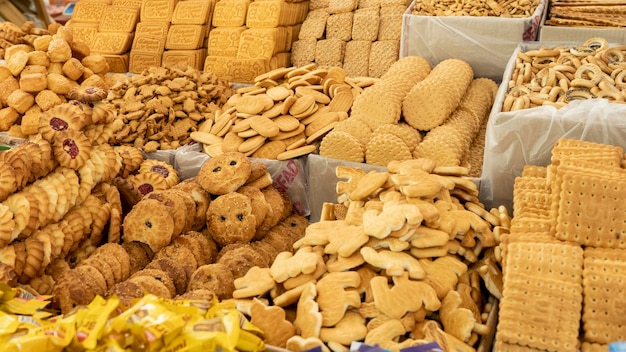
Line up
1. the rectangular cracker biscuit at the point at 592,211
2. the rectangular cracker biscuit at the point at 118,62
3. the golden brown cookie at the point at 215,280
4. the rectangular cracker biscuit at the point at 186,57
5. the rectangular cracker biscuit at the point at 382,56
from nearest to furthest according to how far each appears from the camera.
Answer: the rectangular cracker biscuit at the point at 592,211 → the golden brown cookie at the point at 215,280 → the rectangular cracker biscuit at the point at 382,56 → the rectangular cracker biscuit at the point at 186,57 → the rectangular cracker biscuit at the point at 118,62

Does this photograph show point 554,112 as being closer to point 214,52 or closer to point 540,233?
point 540,233

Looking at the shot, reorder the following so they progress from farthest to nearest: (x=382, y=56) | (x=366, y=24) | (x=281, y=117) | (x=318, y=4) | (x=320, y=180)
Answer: (x=318, y=4), (x=366, y=24), (x=382, y=56), (x=281, y=117), (x=320, y=180)

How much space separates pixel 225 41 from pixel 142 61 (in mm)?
635

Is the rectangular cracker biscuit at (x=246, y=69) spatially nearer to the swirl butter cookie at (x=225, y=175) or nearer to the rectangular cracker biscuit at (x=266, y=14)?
the rectangular cracker biscuit at (x=266, y=14)

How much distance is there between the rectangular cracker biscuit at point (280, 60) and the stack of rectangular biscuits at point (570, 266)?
8.21ft

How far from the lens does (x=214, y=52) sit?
163 inches

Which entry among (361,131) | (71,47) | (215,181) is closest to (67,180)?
(215,181)

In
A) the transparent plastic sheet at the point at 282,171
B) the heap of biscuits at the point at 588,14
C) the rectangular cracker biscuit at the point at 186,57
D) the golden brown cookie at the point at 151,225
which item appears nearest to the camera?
the golden brown cookie at the point at 151,225

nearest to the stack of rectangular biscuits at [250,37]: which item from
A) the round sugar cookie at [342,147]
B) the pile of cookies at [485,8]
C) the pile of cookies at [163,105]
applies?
the pile of cookies at [163,105]

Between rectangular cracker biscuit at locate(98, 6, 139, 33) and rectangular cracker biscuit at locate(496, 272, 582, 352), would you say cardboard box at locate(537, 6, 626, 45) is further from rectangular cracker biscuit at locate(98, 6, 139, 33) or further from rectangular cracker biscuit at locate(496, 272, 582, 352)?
rectangular cracker biscuit at locate(98, 6, 139, 33)

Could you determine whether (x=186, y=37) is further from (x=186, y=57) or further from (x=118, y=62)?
(x=118, y=62)

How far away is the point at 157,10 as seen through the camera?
433cm

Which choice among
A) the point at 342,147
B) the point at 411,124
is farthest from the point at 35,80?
the point at 411,124

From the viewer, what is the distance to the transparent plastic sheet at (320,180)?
2.71m
